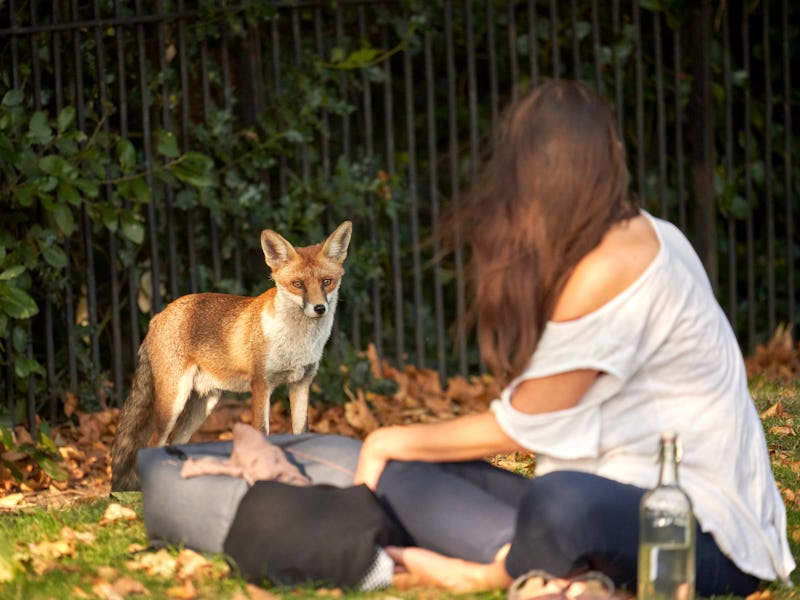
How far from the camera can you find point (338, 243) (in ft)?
20.4

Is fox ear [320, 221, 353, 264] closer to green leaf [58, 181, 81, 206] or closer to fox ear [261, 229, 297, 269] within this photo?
fox ear [261, 229, 297, 269]

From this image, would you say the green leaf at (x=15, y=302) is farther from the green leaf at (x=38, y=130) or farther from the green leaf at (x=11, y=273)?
the green leaf at (x=38, y=130)

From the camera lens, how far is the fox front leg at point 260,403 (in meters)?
6.08

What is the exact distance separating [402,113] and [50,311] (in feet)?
11.3

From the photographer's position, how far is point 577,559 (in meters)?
3.49

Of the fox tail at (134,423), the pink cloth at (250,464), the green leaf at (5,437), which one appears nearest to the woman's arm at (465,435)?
the pink cloth at (250,464)

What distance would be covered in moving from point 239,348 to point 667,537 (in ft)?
10.7

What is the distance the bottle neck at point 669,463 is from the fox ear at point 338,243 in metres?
3.09

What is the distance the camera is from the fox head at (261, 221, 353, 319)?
20.0 ft

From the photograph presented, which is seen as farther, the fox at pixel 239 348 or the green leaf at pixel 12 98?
the green leaf at pixel 12 98

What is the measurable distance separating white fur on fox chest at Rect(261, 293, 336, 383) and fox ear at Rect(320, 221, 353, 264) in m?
0.20

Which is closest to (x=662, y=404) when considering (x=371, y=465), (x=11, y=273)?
(x=371, y=465)

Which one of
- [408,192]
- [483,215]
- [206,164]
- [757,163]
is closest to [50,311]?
→ [206,164]

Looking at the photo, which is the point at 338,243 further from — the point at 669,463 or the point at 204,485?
the point at 669,463
